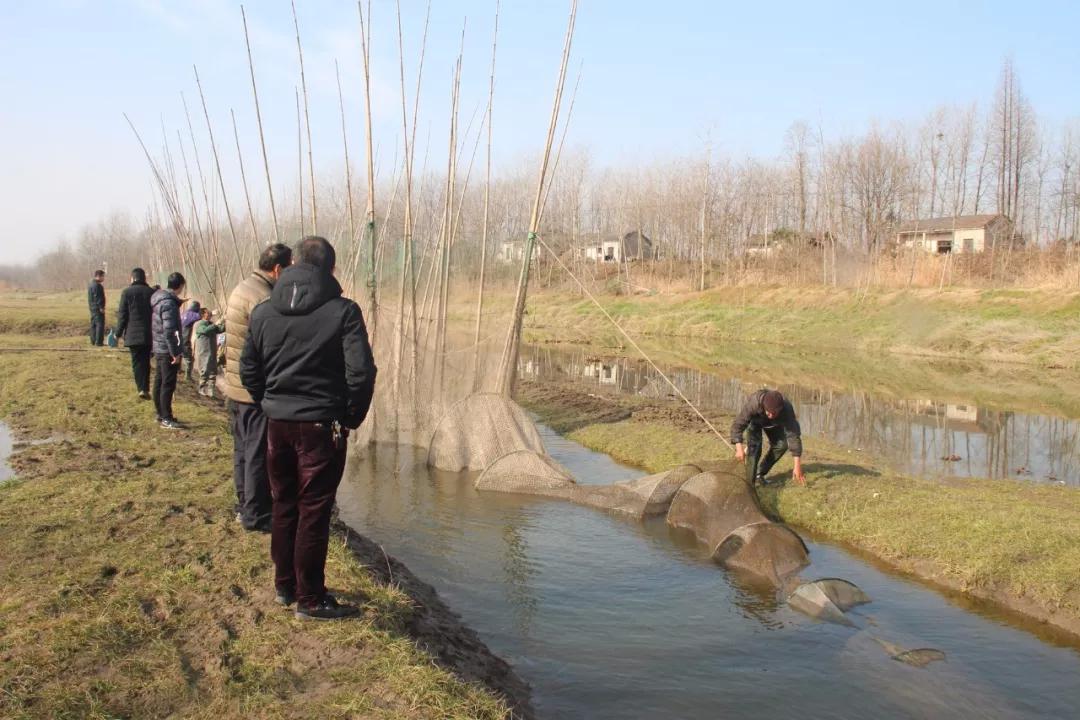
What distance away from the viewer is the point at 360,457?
11.7 m

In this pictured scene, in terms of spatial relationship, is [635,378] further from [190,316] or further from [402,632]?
[402,632]

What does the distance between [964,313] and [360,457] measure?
27.8 m

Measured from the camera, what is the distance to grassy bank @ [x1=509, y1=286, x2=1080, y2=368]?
28.0 metres

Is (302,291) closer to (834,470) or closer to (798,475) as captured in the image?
(798,475)

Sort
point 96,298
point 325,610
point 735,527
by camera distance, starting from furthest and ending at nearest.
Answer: point 96,298, point 735,527, point 325,610

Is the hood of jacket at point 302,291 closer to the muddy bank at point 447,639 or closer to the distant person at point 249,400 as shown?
the distant person at point 249,400

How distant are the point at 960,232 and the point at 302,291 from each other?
5605 cm

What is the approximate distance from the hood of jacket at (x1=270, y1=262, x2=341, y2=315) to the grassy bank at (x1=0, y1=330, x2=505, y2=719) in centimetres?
175

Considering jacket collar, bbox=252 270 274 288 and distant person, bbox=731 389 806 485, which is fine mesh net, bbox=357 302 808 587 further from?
jacket collar, bbox=252 270 274 288

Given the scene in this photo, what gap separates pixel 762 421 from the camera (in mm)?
9203

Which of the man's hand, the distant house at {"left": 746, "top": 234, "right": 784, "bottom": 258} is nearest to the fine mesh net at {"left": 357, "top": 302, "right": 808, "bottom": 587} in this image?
the man's hand

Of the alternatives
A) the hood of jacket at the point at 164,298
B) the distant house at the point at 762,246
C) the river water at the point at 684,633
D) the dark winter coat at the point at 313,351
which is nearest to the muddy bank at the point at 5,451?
the hood of jacket at the point at 164,298

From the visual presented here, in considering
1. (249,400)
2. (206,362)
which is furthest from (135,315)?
(249,400)

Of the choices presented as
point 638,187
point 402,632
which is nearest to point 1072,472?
point 402,632
